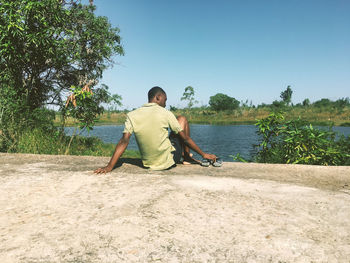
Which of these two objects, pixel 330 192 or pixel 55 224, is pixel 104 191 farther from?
pixel 330 192

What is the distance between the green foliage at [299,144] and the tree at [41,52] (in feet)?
15.6

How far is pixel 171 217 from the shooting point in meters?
2.18

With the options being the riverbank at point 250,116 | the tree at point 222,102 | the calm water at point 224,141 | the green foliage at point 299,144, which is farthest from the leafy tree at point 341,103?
the green foliage at point 299,144

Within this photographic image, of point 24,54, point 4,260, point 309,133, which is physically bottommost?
point 4,260

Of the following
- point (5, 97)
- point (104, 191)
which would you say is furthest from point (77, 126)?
point (104, 191)

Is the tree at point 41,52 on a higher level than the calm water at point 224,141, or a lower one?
higher

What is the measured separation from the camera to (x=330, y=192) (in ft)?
9.36

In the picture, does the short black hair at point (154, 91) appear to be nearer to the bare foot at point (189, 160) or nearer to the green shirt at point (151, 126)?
the green shirt at point (151, 126)

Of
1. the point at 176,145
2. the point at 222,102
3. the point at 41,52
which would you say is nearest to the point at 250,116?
the point at 222,102

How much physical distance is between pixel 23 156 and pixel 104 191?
2855mm

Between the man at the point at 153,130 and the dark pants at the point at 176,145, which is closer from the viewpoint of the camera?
the man at the point at 153,130

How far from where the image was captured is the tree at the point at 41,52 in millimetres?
6078

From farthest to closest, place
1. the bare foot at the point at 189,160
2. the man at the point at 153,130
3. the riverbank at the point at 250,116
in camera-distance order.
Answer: the riverbank at the point at 250,116 < the bare foot at the point at 189,160 < the man at the point at 153,130

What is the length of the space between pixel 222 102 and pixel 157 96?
210 ft
